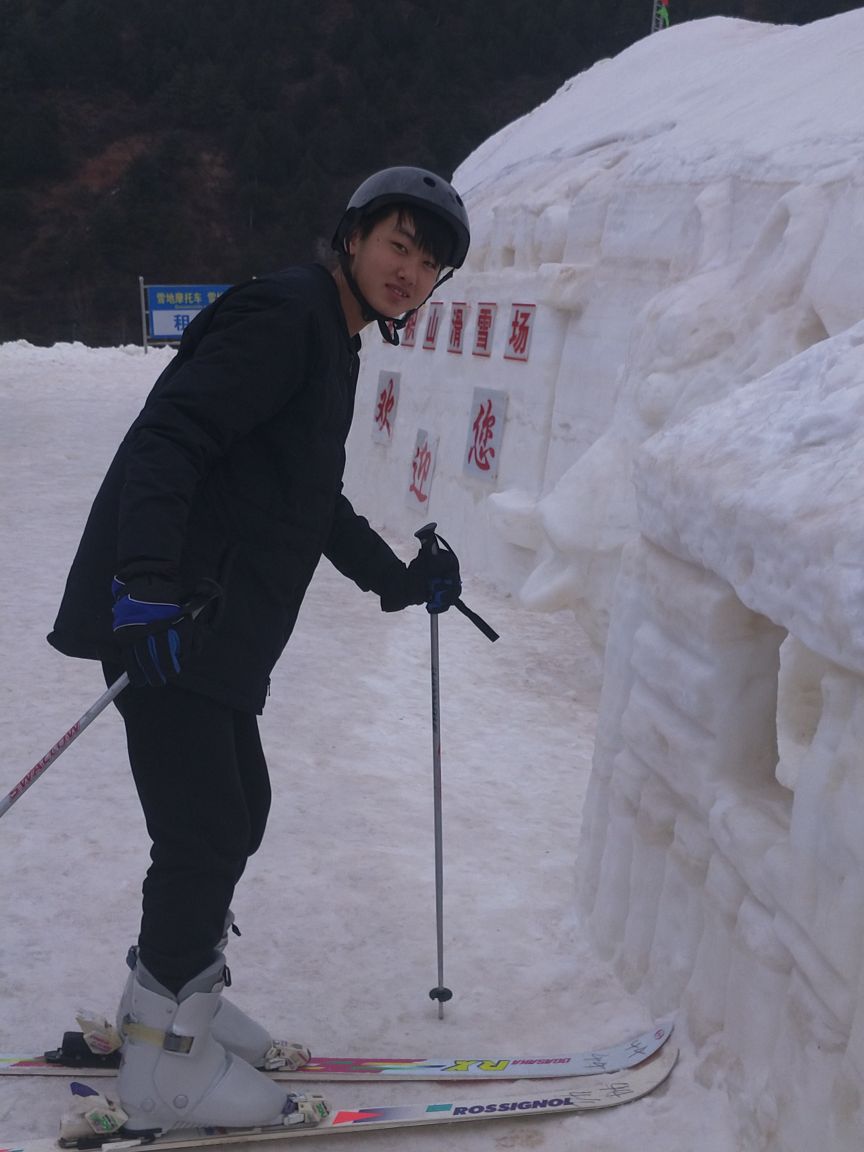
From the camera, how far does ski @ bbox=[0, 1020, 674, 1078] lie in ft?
8.01

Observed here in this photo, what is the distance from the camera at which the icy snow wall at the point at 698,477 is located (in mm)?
1968

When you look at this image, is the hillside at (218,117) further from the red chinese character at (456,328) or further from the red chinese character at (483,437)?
the red chinese character at (483,437)

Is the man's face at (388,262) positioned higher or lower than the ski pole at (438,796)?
higher

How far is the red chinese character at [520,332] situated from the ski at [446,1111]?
575 cm

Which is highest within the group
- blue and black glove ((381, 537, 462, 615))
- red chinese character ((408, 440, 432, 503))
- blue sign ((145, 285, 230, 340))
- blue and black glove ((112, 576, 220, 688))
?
blue and black glove ((112, 576, 220, 688))

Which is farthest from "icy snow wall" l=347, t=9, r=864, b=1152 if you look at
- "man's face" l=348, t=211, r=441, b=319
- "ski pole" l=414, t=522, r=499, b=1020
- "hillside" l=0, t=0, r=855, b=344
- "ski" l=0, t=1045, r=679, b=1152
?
"hillside" l=0, t=0, r=855, b=344

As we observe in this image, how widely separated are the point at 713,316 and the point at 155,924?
161 inches

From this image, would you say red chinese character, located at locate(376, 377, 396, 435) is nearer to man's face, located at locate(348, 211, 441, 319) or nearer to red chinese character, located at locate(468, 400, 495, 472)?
red chinese character, located at locate(468, 400, 495, 472)

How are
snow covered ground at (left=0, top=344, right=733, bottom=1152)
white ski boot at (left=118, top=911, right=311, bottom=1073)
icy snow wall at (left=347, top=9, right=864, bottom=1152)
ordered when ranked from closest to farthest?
icy snow wall at (left=347, top=9, right=864, bottom=1152) → white ski boot at (left=118, top=911, right=311, bottom=1073) → snow covered ground at (left=0, top=344, right=733, bottom=1152)

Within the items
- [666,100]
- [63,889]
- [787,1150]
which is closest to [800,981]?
[787,1150]

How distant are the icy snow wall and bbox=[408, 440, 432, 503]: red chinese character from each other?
0.10 ft

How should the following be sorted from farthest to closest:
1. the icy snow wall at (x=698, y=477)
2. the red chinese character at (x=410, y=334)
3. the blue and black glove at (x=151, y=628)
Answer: the red chinese character at (x=410, y=334), the icy snow wall at (x=698, y=477), the blue and black glove at (x=151, y=628)

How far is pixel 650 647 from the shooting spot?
275cm

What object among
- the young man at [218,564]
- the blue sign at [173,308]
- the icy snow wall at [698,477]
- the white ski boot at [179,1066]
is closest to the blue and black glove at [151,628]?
the young man at [218,564]
